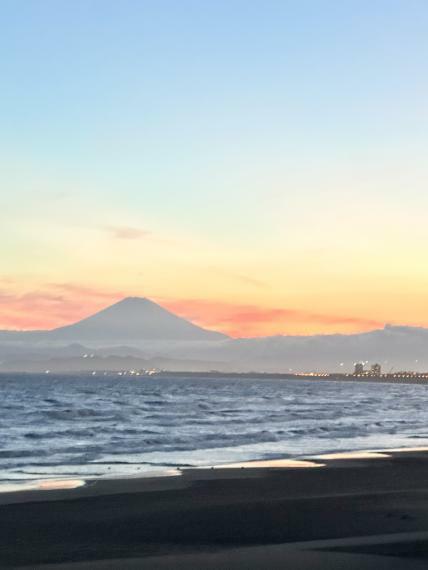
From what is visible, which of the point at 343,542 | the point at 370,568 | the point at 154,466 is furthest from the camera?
the point at 154,466

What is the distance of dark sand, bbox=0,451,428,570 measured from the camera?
12.1 m

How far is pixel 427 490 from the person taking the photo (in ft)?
68.2

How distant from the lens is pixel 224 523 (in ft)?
51.6

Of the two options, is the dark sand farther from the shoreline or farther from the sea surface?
the sea surface

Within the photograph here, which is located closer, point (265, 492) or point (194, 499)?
point (194, 499)

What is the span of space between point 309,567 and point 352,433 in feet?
118

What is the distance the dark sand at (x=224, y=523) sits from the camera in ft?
39.5

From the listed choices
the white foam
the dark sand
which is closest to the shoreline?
the white foam

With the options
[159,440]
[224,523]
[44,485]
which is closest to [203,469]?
[44,485]

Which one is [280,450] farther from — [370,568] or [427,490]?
[370,568]

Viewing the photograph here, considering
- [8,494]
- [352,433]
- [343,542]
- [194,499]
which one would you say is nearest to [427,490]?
[194,499]

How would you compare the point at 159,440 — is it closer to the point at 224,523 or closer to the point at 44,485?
the point at 44,485

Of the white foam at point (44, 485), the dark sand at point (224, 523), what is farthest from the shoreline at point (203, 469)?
the dark sand at point (224, 523)

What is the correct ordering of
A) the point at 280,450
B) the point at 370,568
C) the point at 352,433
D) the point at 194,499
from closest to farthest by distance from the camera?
1. the point at 370,568
2. the point at 194,499
3. the point at 280,450
4. the point at 352,433
